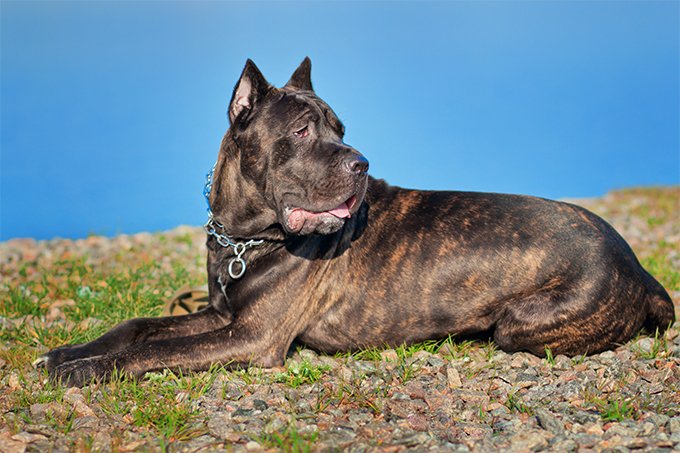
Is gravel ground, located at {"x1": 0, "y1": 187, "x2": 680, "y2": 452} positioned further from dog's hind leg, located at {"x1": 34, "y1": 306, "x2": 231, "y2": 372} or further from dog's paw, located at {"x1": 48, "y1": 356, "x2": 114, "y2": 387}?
dog's hind leg, located at {"x1": 34, "y1": 306, "x2": 231, "y2": 372}

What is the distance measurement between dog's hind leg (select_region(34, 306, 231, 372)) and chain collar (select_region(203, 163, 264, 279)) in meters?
0.44

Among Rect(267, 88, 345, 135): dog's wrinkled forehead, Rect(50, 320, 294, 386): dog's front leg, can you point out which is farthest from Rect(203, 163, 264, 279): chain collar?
Rect(267, 88, 345, 135): dog's wrinkled forehead

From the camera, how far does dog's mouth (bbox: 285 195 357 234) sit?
17.4 ft

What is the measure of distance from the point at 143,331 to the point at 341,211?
2.06 m

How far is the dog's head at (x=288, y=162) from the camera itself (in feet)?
17.1

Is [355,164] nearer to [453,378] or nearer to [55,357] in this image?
[453,378]

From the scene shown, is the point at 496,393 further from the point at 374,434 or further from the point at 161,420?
the point at 161,420

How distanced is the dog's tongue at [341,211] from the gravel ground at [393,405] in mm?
1161

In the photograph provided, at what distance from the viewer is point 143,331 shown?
6.00 meters

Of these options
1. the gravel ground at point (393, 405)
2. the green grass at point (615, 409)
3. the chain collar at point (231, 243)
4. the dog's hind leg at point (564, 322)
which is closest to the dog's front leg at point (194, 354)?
the gravel ground at point (393, 405)

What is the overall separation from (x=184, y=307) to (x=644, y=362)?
14.9 feet

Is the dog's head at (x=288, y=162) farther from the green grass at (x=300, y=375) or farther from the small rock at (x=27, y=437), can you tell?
the small rock at (x=27, y=437)

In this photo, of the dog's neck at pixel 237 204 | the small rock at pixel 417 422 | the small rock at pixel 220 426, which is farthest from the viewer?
the dog's neck at pixel 237 204

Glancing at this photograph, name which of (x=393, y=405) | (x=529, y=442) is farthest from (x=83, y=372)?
(x=529, y=442)
